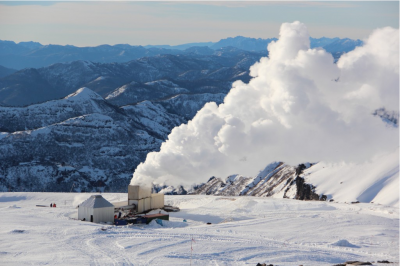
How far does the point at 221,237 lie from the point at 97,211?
19255 millimetres

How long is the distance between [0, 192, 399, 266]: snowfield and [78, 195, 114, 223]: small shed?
8.77 feet

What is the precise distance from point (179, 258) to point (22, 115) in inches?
6867

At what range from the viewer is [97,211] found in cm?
5938

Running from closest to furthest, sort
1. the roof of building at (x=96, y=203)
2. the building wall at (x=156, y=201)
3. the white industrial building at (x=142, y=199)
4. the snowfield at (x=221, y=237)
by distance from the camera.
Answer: the snowfield at (x=221, y=237) < the roof of building at (x=96, y=203) < the white industrial building at (x=142, y=199) < the building wall at (x=156, y=201)

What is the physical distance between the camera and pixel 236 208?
68000mm

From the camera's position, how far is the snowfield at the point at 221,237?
39.8 metres

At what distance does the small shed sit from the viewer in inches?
2338

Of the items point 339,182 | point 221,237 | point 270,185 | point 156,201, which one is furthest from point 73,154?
point 221,237

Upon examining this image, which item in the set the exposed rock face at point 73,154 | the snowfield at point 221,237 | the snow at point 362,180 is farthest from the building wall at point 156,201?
the exposed rock face at point 73,154

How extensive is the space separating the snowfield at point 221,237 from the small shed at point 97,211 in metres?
2.67

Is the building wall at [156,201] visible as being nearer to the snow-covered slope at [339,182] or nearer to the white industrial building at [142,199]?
the white industrial building at [142,199]

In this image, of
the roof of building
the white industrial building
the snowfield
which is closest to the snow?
the snowfield

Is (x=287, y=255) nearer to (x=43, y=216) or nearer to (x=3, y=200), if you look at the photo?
(x=43, y=216)

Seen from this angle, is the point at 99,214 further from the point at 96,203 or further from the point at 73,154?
the point at 73,154
